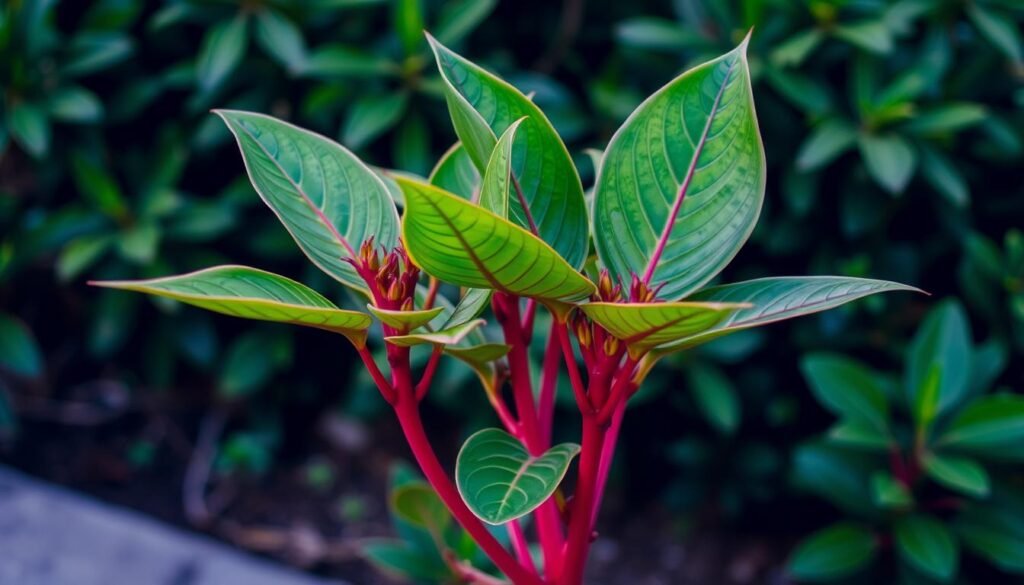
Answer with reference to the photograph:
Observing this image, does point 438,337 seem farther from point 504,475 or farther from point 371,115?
point 371,115

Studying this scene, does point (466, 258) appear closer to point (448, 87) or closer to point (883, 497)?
point (448, 87)

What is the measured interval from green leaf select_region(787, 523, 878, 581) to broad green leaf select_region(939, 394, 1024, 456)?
281mm

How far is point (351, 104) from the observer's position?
2068mm

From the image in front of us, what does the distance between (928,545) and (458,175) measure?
1275 millimetres

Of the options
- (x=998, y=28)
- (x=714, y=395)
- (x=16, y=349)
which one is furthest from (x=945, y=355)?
(x=16, y=349)

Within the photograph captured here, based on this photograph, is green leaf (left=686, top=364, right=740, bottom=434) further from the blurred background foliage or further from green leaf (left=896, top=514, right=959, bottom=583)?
green leaf (left=896, top=514, right=959, bottom=583)

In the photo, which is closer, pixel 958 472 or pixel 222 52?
pixel 958 472

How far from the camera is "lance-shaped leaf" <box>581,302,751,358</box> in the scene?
2.08 ft

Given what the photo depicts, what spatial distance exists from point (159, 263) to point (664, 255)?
1.59m

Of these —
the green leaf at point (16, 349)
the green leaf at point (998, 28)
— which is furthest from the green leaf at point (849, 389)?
the green leaf at point (16, 349)

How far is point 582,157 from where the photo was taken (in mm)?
2039

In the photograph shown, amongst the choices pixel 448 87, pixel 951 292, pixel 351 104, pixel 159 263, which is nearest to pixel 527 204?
pixel 448 87

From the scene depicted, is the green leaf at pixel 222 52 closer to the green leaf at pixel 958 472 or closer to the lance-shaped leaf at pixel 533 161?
the lance-shaped leaf at pixel 533 161

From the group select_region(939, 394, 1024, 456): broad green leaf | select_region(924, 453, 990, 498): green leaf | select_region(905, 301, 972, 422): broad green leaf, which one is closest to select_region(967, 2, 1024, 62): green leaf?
select_region(905, 301, 972, 422): broad green leaf
